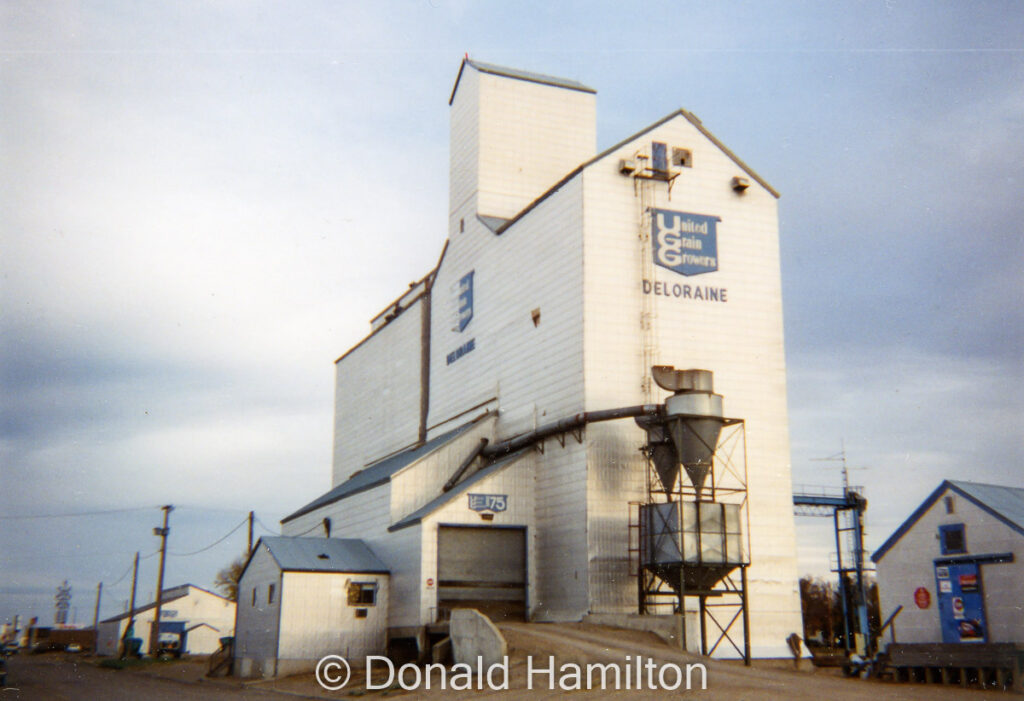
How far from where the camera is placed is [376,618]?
35000mm

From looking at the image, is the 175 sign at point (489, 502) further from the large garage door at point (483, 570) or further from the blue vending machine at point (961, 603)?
the blue vending machine at point (961, 603)

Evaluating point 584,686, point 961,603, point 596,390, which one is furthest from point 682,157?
point 584,686

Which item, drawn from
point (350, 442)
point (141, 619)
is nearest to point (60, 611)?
point (141, 619)

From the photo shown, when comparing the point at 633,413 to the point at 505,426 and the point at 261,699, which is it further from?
the point at 261,699

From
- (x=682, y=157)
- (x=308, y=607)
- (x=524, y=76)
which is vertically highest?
(x=524, y=76)

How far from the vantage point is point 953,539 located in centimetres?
3266

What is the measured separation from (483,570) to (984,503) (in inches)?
669

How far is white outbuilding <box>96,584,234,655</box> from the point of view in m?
74.5

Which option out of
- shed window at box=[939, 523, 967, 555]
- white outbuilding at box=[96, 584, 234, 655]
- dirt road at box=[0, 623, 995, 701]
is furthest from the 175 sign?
white outbuilding at box=[96, 584, 234, 655]

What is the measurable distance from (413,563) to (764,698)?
1717cm

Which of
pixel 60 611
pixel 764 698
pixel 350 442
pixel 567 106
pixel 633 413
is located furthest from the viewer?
pixel 60 611

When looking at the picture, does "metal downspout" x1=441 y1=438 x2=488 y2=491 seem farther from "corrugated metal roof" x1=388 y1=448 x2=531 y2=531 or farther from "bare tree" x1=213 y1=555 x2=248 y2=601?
"bare tree" x1=213 y1=555 x2=248 y2=601

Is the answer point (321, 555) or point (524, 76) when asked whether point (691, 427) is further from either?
point (524, 76)

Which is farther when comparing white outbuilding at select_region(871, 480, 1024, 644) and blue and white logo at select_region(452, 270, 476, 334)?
blue and white logo at select_region(452, 270, 476, 334)
